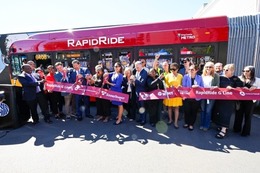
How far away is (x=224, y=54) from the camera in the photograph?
17.7 ft

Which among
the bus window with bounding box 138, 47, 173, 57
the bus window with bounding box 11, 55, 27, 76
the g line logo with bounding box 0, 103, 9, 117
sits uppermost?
the bus window with bounding box 138, 47, 173, 57

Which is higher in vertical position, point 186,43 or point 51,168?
point 186,43

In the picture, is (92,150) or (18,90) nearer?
(92,150)

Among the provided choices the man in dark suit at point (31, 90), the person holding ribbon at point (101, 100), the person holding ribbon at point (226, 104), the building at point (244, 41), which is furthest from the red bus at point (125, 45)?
the person holding ribbon at point (226, 104)

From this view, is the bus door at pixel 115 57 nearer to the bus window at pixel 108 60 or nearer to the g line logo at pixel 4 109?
the bus window at pixel 108 60

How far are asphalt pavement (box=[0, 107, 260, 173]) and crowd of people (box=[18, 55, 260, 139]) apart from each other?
35 cm

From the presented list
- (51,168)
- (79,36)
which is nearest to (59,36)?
(79,36)

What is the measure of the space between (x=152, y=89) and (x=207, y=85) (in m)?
1.38

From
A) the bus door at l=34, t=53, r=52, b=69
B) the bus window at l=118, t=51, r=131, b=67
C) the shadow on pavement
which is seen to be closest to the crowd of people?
the shadow on pavement

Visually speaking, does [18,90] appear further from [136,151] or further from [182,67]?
[182,67]

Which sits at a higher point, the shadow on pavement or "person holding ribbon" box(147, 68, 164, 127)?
"person holding ribbon" box(147, 68, 164, 127)

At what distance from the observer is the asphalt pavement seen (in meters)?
2.98

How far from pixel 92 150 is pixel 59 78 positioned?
2807mm

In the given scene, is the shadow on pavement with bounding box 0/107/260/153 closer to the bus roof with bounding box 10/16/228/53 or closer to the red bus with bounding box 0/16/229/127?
the red bus with bounding box 0/16/229/127
